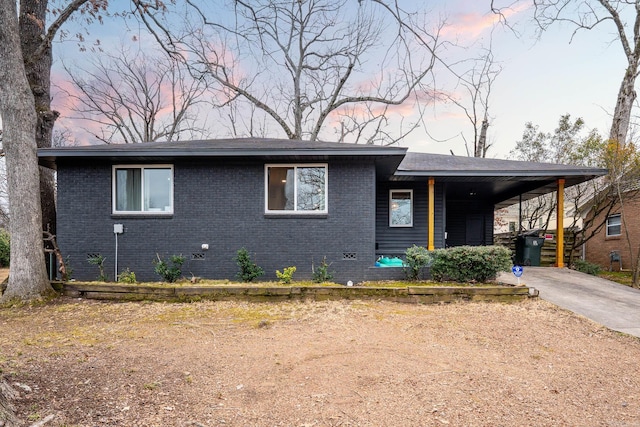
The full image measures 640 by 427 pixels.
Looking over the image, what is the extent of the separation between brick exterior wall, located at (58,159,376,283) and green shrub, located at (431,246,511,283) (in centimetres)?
166

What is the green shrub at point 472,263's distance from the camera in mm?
7020

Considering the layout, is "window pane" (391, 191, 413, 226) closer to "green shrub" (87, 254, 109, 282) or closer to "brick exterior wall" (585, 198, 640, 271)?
"brick exterior wall" (585, 198, 640, 271)

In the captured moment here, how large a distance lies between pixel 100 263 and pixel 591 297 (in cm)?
1037

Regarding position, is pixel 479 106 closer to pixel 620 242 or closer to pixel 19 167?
pixel 620 242

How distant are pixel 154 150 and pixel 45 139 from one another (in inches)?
165

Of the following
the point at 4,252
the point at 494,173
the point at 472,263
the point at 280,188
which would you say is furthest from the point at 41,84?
the point at 494,173

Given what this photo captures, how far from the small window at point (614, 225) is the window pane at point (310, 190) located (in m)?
14.2

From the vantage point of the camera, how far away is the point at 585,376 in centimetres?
368

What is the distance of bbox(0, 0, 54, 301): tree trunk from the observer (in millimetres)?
6605

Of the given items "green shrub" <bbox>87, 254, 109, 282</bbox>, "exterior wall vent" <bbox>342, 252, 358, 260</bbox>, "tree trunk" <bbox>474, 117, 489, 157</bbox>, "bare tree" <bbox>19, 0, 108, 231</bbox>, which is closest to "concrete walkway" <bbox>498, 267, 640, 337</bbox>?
"exterior wall vent" <bbox>342, 252, 358, 260</bbox>

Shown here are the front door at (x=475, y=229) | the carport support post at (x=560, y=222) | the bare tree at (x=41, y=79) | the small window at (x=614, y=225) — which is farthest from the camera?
the small window at (x=614, y=225)

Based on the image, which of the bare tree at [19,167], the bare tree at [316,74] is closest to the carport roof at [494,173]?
the bare tree at [19,167]

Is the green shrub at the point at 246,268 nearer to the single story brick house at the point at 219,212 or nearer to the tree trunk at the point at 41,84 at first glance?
the single story brick house at the point at 219,212

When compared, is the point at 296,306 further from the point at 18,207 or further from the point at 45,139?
the point at 45,139
